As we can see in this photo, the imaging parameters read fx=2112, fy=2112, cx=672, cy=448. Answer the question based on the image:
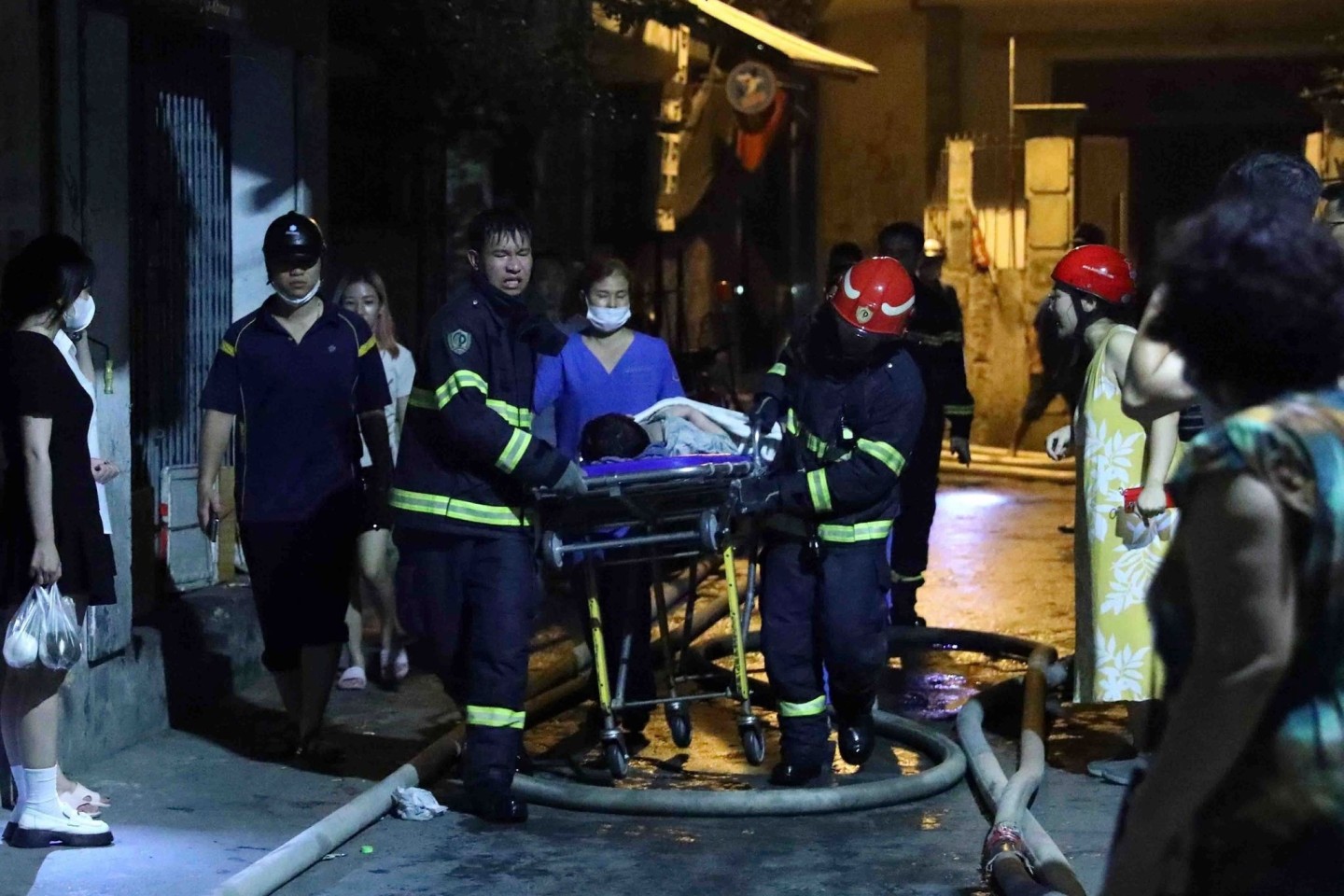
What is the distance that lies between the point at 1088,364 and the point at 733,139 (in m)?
12.7

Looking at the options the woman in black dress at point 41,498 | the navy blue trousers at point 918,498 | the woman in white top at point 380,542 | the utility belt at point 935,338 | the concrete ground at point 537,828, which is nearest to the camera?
the concrete ground at point 537,828

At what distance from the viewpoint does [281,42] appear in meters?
9.19

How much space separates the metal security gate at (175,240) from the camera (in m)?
8.44

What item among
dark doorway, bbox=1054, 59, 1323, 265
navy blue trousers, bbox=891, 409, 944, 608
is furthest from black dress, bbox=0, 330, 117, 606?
dark doorway, bbox=1054, 59, 1323, 265

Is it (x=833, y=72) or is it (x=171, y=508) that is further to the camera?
(x=833, y=72)

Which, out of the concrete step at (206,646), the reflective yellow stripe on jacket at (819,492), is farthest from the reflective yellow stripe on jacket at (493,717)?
the concrete step at (206,646)

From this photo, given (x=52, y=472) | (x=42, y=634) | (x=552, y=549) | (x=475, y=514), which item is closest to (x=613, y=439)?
(x=552, y=549)

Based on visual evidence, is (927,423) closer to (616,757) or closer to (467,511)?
(616,757)

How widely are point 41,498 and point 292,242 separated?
1.48 metres

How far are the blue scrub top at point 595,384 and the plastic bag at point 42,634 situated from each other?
2.00 m

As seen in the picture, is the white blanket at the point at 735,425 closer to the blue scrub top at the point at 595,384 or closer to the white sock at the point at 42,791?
the blue scrub top at the point at 595,384

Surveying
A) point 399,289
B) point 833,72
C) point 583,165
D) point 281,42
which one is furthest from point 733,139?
point 281,42

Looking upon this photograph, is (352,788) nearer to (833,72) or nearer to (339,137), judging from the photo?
(339,137)

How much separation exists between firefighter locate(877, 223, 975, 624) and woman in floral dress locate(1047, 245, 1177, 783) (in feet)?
7.62
